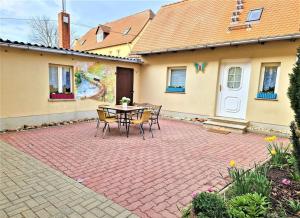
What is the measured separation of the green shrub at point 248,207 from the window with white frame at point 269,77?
5.28 m

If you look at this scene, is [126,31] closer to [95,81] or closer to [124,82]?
[124,82]

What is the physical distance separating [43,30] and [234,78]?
18.6 meters

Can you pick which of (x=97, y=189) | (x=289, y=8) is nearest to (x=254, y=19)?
(x=289, y=8)

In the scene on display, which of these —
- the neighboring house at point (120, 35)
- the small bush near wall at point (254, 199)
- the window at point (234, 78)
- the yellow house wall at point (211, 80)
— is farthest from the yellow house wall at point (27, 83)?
the neighboring house at point (120, 35)

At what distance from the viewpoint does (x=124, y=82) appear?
9242 mm

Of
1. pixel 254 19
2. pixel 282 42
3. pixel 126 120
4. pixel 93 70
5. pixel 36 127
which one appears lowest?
pixel 36 127

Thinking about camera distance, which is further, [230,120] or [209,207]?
[230,120]

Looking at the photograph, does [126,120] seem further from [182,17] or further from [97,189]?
[182,17]

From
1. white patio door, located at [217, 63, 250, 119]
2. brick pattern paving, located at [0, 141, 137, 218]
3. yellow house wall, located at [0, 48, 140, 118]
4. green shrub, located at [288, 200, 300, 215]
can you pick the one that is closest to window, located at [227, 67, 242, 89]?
white patio door, located at [217, 63, 250, 119]

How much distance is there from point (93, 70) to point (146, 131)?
3.59m

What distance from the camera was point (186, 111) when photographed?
326 inches

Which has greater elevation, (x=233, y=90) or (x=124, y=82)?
(x=124, y=82)

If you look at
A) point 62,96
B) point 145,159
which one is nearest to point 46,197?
point 145,159

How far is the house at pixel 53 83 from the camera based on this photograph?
5758mm
